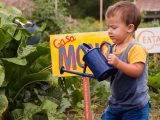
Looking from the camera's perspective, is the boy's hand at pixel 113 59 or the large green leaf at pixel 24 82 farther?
the large green leaf at pixel 24 82

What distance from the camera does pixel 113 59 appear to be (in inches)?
97.7

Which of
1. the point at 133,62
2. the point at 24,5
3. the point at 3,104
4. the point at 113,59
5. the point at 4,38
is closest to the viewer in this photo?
the point at 113,59

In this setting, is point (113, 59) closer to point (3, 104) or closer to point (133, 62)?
point (133, 62)

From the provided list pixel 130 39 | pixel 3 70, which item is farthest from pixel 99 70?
pixel 3 70

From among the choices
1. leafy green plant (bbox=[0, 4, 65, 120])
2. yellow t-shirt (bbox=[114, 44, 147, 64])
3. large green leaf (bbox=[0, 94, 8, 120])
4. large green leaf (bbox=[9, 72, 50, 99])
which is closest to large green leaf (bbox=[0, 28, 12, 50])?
leafy green plant (bbox=[0, 4, 65, 120])

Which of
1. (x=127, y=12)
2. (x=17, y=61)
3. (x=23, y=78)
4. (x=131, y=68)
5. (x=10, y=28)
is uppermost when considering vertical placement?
(x=127, y=12)

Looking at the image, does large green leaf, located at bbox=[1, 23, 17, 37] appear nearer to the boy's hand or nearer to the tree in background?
the boy's hand

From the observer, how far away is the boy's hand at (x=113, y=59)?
248 cm

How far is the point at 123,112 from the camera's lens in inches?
109

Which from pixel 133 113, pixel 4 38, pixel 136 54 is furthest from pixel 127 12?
pixel 4 38

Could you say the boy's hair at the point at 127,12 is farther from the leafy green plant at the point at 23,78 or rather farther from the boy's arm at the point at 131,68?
the leafy green plant at the point at 23,78

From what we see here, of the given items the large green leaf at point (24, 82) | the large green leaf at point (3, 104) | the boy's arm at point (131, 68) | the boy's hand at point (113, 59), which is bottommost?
the large green leaf at point (3, 104)

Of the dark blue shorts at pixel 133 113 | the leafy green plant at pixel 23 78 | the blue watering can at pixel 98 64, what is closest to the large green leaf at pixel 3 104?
the leafy green plant at pixel 23 78

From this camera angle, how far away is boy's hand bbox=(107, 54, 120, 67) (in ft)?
8.14
